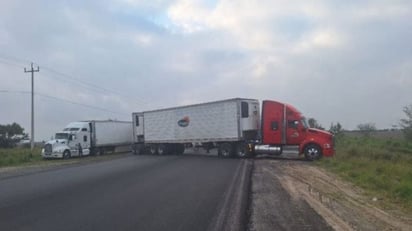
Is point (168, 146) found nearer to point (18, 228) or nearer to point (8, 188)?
point (8, 188)

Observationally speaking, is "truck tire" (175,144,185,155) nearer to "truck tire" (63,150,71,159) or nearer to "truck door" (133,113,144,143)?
"truck door" (133,113,144,143)

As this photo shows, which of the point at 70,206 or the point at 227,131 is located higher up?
the point at 227,131

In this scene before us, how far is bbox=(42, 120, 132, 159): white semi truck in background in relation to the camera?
163ft

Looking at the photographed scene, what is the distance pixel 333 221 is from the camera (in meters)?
10.1

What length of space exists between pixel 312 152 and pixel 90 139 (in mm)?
28639

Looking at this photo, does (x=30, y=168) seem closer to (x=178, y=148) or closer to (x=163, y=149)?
(x=163, y=149)

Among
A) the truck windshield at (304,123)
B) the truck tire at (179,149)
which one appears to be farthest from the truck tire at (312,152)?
the truck tire at (179,149)

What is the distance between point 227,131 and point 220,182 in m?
19.7

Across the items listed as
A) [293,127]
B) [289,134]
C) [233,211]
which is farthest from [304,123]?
[233,211]

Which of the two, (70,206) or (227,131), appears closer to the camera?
(70,206)

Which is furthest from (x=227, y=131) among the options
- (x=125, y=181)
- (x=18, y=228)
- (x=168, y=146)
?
(x=18, y=228)

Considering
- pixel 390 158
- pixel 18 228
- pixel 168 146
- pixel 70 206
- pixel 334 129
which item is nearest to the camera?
pixel 18 228

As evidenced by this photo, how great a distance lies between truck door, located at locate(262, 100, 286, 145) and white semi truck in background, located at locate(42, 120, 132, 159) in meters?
23.2

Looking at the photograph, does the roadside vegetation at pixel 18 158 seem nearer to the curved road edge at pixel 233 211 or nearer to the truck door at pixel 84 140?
the truck door at pixel 84 140
